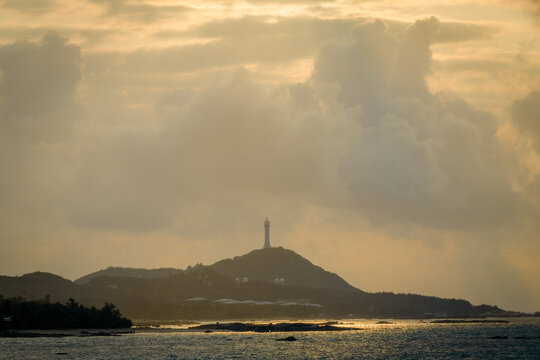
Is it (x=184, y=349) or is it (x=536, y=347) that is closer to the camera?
(x=184, y=349)

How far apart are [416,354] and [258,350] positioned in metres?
34.8

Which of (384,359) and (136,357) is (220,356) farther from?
(384,359)

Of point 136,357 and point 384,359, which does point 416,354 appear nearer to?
point 384,359

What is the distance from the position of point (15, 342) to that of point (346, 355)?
79.9m

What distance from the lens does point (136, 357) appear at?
163 metres

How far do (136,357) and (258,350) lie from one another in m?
31.8

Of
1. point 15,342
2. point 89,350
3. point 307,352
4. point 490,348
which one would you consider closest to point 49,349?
point 89,350

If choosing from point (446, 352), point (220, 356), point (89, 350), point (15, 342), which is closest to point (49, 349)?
point (89, 350)

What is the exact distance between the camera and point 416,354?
180750mm

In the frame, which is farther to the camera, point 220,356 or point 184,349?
point 184,349

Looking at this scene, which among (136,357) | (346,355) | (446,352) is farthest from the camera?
(446,352)

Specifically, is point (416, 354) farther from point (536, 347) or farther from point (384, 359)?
point (536, 347)

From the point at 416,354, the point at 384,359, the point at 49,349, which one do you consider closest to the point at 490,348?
the point at 416,354

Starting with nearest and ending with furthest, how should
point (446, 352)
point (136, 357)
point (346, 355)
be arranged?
point (136, 357) → point (346, 355) → point (446, 352)
